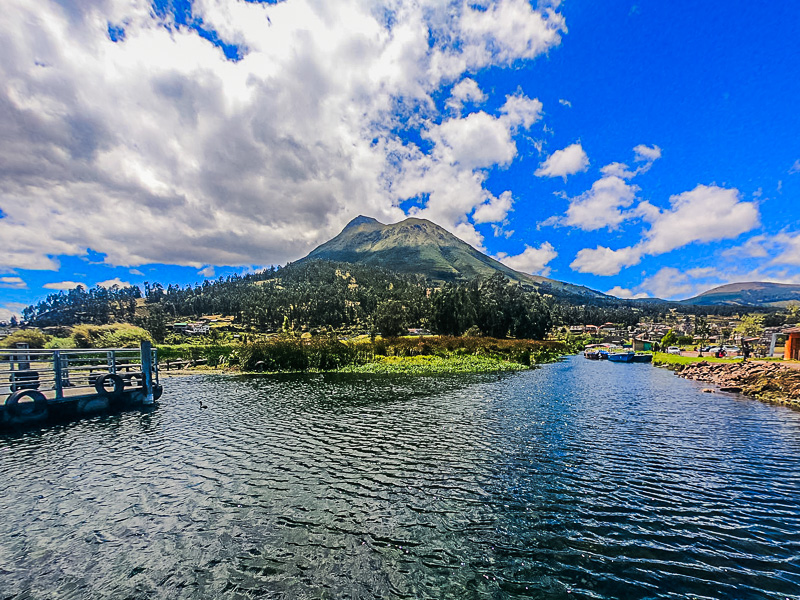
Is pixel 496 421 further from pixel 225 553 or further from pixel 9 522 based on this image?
pixel 9 522

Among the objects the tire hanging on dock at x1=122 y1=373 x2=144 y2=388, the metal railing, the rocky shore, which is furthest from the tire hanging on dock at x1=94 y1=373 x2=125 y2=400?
the rocky shore

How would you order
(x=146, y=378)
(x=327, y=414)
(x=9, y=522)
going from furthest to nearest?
(x=146, y=378)
(x=327, y=414)
(x=9, y=522)

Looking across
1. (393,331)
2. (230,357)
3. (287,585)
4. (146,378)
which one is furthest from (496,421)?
(393,331)

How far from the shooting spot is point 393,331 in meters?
117

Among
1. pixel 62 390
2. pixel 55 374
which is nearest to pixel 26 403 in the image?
pixel 55 374

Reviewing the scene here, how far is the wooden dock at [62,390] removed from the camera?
23.6 m

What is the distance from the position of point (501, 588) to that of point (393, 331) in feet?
357

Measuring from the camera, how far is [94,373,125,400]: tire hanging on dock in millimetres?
29562

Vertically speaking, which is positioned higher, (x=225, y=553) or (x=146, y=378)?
(x=146, y=378)

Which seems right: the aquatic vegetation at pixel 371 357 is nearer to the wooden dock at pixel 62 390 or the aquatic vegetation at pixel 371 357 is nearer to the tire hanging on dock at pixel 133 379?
the wooden dock at pixel 62 390

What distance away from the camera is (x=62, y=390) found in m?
27.6

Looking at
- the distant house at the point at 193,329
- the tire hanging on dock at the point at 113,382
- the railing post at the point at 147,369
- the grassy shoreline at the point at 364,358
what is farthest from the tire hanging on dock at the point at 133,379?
the distant house at the point at 193,329

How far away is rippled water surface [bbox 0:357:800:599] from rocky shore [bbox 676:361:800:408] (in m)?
10.2

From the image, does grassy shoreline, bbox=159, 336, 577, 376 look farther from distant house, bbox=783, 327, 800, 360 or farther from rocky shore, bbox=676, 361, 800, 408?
distant house, bbox=783, 327, 800, 360
